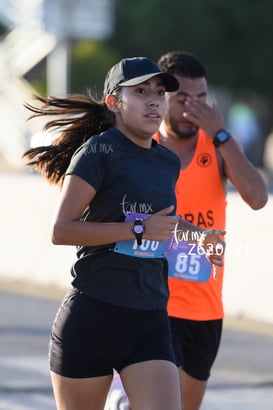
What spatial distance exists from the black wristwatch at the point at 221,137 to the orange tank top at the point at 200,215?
0.11 meters

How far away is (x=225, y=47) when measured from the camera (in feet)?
130

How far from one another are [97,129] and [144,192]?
47 centimetres

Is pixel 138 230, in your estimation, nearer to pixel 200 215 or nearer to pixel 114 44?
pixel 200 215

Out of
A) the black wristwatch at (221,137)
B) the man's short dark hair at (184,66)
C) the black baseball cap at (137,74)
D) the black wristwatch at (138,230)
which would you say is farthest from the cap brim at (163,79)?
the man's short dark hair at (184,66)

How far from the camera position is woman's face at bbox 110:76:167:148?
477cm

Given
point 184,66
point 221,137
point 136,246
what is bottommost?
point 136,246

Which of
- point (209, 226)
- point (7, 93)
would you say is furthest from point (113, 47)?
point (209, 226)

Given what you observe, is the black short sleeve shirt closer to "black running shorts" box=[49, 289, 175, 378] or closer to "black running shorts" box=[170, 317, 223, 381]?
"black running shorts" box=[49, 289, 175, 378]

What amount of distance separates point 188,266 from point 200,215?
0.85 feet

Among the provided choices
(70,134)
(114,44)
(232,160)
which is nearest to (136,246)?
(70,134)

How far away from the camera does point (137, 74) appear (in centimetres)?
477

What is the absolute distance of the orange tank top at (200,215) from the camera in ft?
19.0

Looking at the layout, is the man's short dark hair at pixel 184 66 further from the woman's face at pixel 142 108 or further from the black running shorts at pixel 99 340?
the black running shorts at pixel 99 340

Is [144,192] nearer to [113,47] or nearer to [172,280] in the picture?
[172,280]
